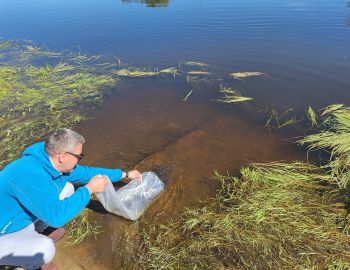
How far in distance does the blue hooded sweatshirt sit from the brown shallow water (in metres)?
0.86

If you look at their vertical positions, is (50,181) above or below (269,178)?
above

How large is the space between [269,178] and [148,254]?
1.87 meters

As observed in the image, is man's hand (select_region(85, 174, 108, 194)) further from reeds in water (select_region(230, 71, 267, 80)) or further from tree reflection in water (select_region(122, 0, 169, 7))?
tree reflection in water (select_region(122, 0, 169, 7))

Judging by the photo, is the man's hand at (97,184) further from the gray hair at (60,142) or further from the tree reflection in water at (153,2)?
the tree reflection in water at (153,2)

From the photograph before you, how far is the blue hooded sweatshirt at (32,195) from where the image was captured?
102 inches

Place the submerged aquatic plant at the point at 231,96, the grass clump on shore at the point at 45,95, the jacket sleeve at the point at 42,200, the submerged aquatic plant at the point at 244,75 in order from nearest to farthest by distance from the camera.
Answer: the jacket sleeve at the point at 42,200
the grass clump on shore at the point at 45,95
the submerged aquatic plant at the point at 231,96
the submerged aquatic plant at the point at 244,75

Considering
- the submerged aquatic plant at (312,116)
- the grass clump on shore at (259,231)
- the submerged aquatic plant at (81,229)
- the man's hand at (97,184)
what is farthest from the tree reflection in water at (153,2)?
the man's hand at (97,184)

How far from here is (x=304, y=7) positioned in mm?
13750

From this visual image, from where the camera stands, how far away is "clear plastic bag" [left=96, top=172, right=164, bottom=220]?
3.54m

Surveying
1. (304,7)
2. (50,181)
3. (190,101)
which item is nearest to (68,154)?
(50,181)

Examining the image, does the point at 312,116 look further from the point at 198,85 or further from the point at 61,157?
the point at 61,157

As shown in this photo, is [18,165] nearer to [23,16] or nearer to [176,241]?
[176,241]

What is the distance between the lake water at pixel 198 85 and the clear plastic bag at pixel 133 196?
0.58 ft

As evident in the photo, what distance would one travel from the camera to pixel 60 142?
2.71 meters
